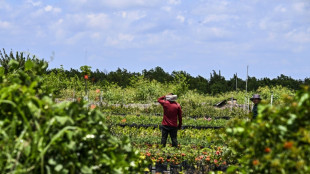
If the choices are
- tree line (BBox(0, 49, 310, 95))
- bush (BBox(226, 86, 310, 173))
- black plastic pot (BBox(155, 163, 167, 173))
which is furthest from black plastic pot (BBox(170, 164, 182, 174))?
tree line (BBox(0, 49, 310, 95))

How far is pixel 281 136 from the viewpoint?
264cm

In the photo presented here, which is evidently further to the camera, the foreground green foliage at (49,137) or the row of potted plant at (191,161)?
the row of potted plant at (191,161)

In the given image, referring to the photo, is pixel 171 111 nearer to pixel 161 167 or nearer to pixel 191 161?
pixel 191 161

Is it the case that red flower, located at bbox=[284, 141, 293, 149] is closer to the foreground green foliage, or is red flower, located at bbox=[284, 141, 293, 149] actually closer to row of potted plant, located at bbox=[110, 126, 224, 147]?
the foreground green foliage

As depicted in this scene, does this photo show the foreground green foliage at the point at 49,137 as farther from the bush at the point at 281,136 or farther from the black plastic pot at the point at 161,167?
the black plastic pot at the point at 161,167

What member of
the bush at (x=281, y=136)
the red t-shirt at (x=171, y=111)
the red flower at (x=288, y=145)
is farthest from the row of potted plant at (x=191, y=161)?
the red flower at (x=288, y=145)

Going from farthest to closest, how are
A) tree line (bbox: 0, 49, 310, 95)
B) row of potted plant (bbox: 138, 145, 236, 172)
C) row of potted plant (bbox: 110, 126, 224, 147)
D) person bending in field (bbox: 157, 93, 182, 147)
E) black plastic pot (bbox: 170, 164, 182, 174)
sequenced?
1. tree line (bbox: 0, 49, 310, 95)
2. row of potted plant (bbox: 110, 126, 224, 147)
3. person bending in field (bbox: 157, 93, 182, 147)
4. row of potted plant (bbox: 138, 145, 236, 172)
5. black plastic pot (bbox: 170, 164, 182, 174)

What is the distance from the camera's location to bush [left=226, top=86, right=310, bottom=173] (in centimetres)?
255

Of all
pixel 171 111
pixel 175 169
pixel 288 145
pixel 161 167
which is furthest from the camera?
pixel 171 111

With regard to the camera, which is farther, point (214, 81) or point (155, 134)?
point (214, 81)

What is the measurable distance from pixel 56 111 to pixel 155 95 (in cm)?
2767

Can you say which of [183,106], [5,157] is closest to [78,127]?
[5,157]

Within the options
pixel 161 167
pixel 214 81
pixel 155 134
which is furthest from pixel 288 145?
pixel 214 81

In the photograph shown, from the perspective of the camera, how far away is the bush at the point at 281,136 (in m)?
2.55
